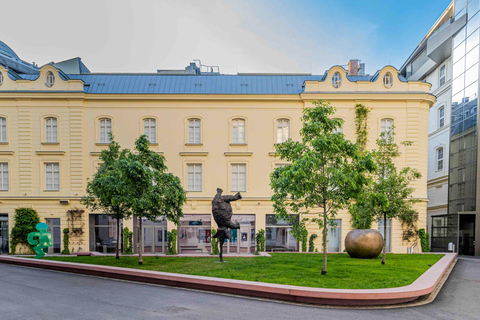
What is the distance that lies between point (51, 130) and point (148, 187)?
50.7 feet

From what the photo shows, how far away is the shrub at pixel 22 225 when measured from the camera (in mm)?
27375

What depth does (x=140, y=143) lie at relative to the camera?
61.1ft

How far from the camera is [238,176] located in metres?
28.5

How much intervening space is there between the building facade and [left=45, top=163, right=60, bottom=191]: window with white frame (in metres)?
31.7

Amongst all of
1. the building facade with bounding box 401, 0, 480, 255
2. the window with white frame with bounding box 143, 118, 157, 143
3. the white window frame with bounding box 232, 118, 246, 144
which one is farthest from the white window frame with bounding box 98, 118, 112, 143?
the building facade with bounding box 401, 0, 480, 255

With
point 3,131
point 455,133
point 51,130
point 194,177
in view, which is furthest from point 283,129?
point 3,131

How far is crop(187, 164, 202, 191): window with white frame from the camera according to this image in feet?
93.5

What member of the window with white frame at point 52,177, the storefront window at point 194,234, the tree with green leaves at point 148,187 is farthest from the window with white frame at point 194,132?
the window with white frame at point 52,177

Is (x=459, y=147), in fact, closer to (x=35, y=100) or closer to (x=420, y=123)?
(x=420, y=123)

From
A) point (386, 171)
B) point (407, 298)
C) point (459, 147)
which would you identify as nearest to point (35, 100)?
point (386, 171)

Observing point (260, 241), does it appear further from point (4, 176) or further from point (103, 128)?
point (4, 176)

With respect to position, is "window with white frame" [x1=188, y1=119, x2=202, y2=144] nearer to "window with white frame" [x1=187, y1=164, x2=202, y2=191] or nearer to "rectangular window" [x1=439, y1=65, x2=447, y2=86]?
"window with white frame" [x1=187, y1=164, x2=202, y2=191]

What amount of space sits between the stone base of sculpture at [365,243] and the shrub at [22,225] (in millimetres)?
22642

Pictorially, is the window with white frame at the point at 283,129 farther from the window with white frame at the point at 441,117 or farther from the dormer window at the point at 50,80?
the window with white frame at the point at 441,117
